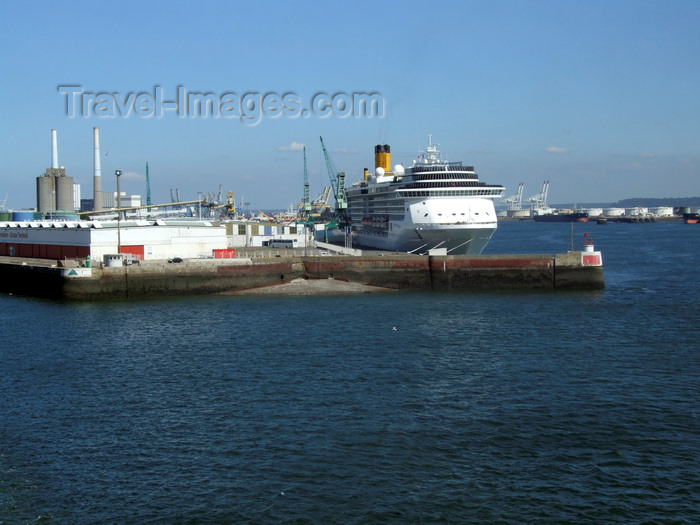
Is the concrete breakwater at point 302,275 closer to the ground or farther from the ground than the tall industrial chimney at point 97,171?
closer to the ground

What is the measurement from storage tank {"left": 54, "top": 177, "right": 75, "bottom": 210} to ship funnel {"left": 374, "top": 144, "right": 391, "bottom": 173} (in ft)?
191

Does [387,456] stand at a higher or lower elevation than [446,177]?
lower

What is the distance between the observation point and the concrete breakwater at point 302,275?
4719 centimetres

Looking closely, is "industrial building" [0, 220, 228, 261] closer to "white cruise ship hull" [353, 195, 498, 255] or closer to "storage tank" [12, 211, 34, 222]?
"white cruise ship hull" [353, 195, 498, 255]

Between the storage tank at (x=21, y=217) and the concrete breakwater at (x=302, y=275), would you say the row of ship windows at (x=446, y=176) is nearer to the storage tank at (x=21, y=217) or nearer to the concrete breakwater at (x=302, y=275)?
the concrete breakwater at (x=302, y=275)

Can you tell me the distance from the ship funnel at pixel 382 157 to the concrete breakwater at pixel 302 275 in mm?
33787

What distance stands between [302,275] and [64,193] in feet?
257

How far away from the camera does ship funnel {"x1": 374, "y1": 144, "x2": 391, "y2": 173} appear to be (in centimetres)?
8494

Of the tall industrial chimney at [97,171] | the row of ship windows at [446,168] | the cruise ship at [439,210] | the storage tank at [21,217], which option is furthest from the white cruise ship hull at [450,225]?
the tall industrial chimney at [97,171]

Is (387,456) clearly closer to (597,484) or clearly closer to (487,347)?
(597,484)

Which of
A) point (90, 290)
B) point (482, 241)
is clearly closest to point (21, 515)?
point (90, 290)

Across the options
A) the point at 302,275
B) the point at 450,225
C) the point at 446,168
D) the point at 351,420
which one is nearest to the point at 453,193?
the point at 446,168

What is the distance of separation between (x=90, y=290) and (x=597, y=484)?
3728 centimetres

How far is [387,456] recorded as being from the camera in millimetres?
18500
